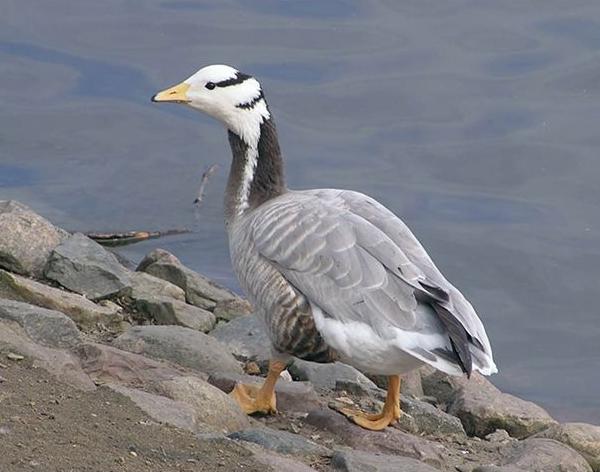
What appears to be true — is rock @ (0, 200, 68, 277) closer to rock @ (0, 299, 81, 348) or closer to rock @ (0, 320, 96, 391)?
rock @ (0, 299, 81, 348)

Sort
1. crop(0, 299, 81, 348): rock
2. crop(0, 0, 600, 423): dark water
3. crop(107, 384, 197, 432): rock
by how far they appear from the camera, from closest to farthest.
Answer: crop(107, 384, 197, 432): rock < crop(0, 299, 81, 348): rock < crop(0, 0, 600, 423): dark water

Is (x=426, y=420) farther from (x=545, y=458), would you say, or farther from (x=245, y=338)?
(x=245, y=338)

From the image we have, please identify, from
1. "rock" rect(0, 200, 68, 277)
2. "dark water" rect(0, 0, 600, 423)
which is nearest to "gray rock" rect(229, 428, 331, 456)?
"rock" rect(0, 200, 68, 277)

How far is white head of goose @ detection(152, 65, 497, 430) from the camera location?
636 centimetres

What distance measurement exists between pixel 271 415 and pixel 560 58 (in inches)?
353

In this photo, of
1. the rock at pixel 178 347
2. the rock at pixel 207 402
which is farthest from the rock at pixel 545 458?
the rock at pixel 178 347

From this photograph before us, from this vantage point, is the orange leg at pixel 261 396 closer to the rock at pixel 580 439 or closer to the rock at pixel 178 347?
the rock at pixel 178 347

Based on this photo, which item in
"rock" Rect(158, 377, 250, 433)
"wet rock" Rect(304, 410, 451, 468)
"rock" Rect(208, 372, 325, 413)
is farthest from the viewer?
"rock" Rect(208, 372, 325, 413)

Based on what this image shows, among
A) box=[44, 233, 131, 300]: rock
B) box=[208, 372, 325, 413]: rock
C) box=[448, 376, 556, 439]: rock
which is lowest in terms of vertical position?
box=[448, 376, 556, 439]: rock

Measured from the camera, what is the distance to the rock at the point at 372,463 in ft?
18.6

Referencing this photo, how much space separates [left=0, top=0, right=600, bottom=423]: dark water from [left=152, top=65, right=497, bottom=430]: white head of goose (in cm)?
396

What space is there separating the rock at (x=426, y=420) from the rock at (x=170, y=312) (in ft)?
5.56

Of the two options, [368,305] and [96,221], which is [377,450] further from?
[96,221]

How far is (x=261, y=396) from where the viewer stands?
6.82 metres
